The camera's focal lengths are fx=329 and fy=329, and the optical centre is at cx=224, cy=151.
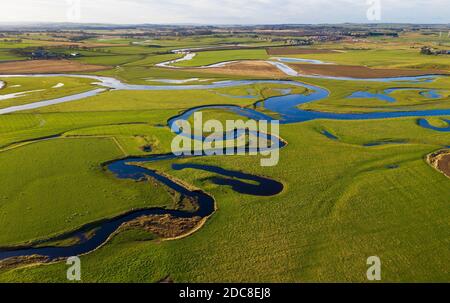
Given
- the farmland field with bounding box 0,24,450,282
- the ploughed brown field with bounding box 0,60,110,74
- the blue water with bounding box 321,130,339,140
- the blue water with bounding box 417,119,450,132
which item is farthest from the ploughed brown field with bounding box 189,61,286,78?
the blue water with bounding box 321,130,339,140

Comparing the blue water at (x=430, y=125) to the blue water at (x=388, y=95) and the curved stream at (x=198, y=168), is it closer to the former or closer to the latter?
the curved stream at (x=198, y=168)

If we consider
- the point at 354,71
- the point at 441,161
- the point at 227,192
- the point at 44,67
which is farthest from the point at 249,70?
the point at 227,192

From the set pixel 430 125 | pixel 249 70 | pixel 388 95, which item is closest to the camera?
pixel 430 125

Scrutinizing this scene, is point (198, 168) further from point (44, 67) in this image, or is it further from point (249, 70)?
point (44, 67)

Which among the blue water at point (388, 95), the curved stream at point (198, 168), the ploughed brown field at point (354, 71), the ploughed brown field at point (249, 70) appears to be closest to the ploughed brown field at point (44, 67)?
the ploughed brown field at point (249, 70)
